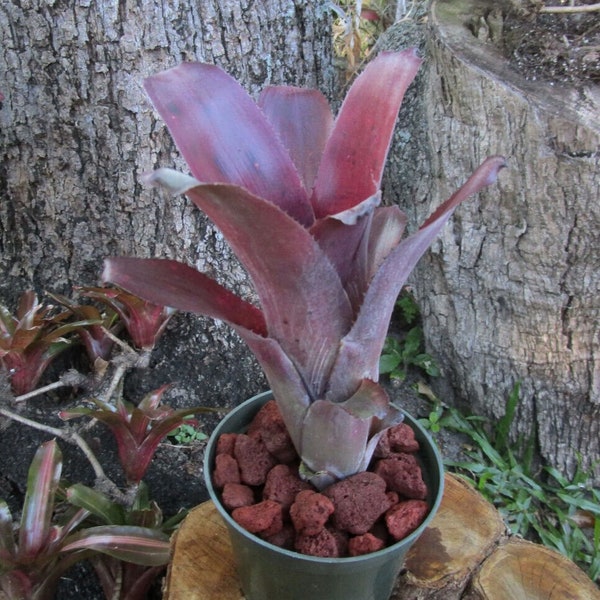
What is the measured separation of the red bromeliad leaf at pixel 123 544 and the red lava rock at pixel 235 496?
1.14ft

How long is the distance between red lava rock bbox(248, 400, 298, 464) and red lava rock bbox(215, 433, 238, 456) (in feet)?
0.15

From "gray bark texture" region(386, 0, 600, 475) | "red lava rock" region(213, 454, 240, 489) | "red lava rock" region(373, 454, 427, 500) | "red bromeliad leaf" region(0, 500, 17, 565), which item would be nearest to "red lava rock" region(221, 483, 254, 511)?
"red lava rock" region(213, 454, 240, 489)

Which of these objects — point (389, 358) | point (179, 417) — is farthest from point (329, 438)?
point (389, 358)

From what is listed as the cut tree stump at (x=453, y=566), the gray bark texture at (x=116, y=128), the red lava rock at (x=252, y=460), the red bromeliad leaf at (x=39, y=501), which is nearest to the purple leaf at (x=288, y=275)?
the red lava rock at (x=252, y=460)

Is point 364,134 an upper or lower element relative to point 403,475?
upper

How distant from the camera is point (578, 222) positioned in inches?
60.1

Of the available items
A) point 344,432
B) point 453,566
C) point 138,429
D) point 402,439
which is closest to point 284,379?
point 344,432

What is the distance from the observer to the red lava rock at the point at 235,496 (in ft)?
3.40

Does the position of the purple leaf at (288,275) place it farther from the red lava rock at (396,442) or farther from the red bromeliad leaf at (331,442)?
the red lava rock at (396,442)

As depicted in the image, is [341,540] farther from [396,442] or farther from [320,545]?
[396,442]

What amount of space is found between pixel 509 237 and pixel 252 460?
3.15 ft

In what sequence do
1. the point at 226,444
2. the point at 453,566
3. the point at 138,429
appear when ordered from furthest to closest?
1. the point at 138,429
2. the point at 453,566
3. the point at 226,444

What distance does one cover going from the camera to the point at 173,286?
885 mm

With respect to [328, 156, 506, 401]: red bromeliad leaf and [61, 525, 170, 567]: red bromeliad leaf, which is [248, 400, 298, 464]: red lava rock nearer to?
[328, 156, 506, 401]: red bromeliad leaf
